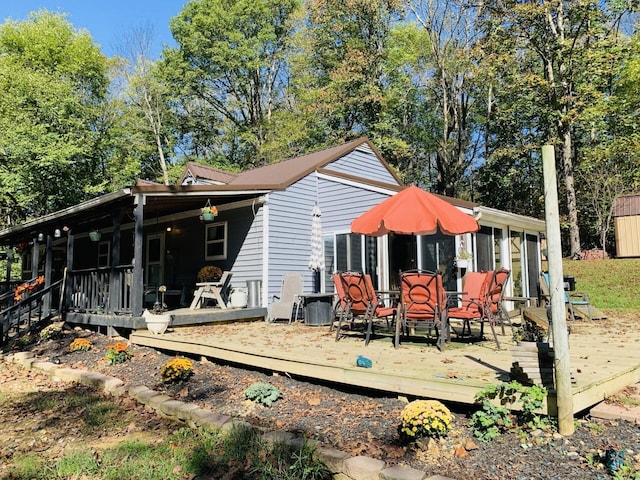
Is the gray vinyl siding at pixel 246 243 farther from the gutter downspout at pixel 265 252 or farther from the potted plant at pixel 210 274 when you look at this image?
the potted plant at pixel 210 274

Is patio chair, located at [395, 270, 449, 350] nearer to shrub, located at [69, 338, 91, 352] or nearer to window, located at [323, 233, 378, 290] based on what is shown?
shrub, located at [69, 338, 91, 352]

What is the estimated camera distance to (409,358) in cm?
450

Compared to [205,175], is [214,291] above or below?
below

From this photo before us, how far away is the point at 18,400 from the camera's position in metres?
4.67

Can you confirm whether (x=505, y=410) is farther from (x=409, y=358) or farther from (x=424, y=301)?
(x=424, y=301)

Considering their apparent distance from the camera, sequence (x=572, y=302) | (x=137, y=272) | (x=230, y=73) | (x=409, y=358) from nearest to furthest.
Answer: (x=409, y=358), (x=137, y=272), (x=572, y=302), (x=230, y=73)

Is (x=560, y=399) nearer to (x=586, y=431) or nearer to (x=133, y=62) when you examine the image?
(x=586, y=431)

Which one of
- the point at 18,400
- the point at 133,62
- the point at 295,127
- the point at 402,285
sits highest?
the point at 133,62

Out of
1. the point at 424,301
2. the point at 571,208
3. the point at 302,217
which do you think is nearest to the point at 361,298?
the point at 424,301

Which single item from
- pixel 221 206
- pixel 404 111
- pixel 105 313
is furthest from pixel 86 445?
pixel 404 111

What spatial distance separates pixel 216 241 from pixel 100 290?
305 cm

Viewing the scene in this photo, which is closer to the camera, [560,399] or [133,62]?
[560,399]

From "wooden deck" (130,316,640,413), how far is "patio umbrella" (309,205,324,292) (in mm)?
2930

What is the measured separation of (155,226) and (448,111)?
51.5ft
